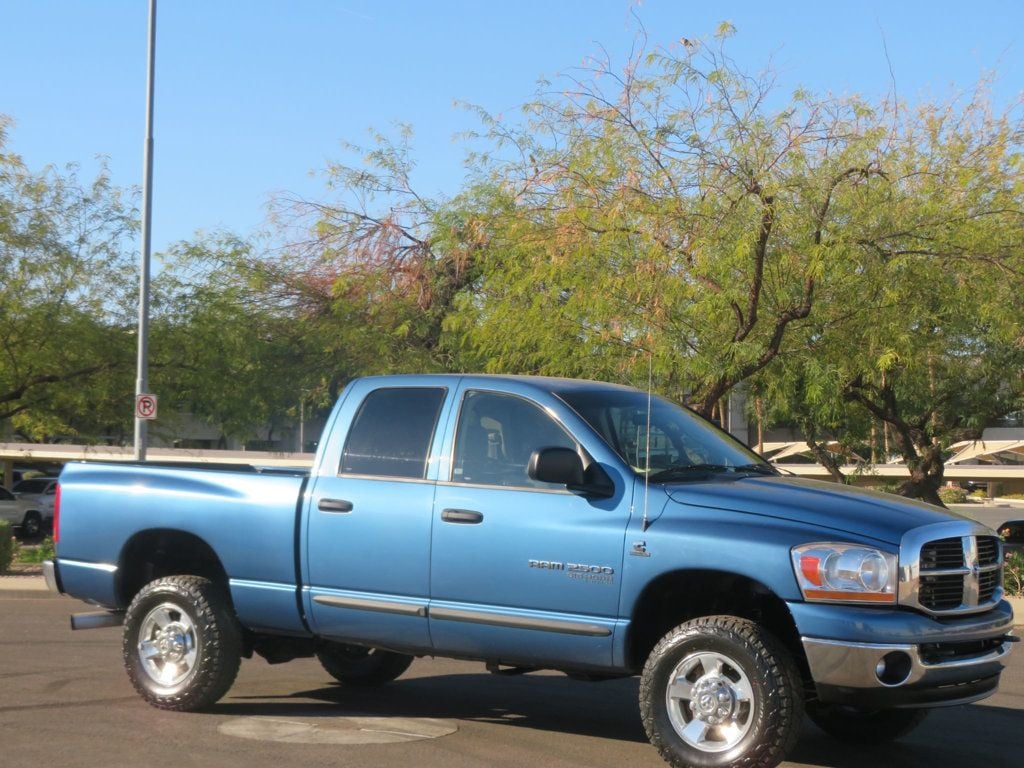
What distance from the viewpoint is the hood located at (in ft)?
19.6

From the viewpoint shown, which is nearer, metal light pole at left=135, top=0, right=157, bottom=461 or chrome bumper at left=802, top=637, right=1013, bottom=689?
chrome bumper at left=802, top=637, right=1013, bottom=689

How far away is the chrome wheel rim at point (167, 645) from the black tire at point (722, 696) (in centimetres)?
294

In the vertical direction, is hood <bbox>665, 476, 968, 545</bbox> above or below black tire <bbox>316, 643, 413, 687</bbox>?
above

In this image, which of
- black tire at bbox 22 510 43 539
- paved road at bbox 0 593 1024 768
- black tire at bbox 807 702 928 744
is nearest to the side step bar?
paved road at bbox 0 593 1024 768

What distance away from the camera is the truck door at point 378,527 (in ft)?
23.0

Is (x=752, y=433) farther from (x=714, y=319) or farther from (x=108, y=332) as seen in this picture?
(x=714, y=319)

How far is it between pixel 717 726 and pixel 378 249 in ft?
68.8

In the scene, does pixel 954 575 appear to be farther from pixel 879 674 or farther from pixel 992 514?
pixel 992 514

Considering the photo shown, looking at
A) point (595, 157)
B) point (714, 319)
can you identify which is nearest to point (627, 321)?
point (714, 319)

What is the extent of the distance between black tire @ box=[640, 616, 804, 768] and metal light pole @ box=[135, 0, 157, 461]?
16.9 meters

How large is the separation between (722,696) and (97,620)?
4189 mm

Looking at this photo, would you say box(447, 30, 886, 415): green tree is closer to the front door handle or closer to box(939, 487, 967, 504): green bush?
the front door handle

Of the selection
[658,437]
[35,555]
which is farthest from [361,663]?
[35,555]

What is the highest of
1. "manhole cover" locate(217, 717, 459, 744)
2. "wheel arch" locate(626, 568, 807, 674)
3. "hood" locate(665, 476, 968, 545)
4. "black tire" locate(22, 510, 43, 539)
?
"hood" locate(665, 476, 968, 545)
